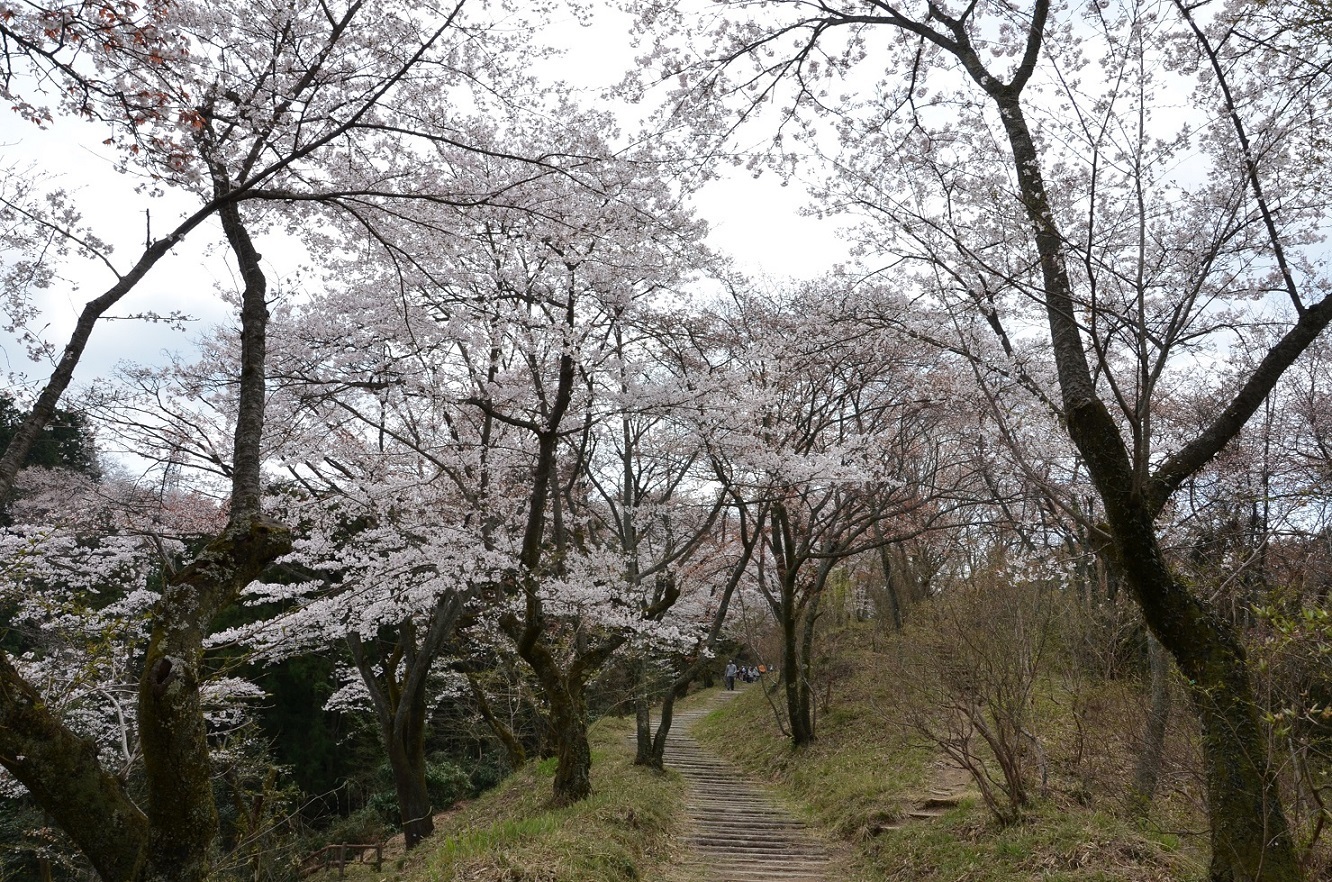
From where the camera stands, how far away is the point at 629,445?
42.6ft

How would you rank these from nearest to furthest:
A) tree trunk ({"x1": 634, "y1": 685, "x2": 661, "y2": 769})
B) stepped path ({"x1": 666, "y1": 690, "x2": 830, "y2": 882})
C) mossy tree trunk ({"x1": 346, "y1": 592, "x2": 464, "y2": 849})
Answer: stepped path ({"x1": 666, "y1": 690, "x2": 830, "y2": 882}) → mossy tree trunk ({"x1": 346, "y1": 592, "x2": 464, "y2": 849}) → tree trunk ({"x1": 634, "y1": 685, "x2": 661, "y2": 769})

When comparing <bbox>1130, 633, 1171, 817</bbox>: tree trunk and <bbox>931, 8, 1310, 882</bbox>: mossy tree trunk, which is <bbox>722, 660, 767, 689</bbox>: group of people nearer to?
<bbox>1130, 633, 1171, 817</bbox>: tree trunk

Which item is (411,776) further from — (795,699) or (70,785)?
(70,785)

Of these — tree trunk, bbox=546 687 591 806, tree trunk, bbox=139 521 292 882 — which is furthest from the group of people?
tree trunk, bbox=139 521 292 882

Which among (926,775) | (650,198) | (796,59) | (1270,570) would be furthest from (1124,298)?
(926,775)

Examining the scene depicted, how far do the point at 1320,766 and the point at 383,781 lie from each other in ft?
62.1

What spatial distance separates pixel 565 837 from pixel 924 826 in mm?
3518

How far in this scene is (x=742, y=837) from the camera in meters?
9.12

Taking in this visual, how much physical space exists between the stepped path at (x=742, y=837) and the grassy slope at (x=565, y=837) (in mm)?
358

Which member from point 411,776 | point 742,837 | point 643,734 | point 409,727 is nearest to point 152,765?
point 742,837

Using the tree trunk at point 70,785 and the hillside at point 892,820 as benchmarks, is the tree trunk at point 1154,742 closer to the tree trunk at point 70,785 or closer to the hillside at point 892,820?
the hillside at point 892,820

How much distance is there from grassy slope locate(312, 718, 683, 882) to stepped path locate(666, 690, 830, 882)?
358mm

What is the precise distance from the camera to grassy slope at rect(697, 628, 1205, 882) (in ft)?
17.9

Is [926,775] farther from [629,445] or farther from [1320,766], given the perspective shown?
[629,445]
